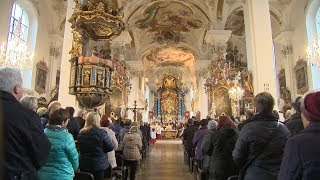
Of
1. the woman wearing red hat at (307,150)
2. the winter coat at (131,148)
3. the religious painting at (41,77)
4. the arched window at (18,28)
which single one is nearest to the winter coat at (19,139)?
the woman wearing red hat at (307,150)

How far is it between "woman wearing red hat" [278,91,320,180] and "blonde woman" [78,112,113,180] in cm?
240

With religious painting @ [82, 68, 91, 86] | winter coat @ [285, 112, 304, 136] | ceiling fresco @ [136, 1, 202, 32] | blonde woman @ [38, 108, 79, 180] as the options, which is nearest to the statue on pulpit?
ceiling fresco @ [136, 1, 202, 32]

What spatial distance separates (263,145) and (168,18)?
1668 centimetres

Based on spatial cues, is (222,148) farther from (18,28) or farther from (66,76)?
(18,28)

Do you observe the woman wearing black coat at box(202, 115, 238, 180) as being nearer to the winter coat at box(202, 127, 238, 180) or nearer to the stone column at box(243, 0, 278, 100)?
the winter coat at box(202, 127, 238, 180)

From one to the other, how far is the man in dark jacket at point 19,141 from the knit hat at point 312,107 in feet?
5.24

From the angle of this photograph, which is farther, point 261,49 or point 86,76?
point 261,49

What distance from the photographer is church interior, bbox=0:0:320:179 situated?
304 inches

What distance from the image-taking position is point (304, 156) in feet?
4.83

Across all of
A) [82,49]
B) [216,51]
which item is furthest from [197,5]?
[82,49]

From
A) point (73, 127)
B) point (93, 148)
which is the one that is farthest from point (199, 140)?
point (93, 148)

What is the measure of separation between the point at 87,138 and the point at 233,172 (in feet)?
6.45

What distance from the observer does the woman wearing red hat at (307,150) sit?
1460mm

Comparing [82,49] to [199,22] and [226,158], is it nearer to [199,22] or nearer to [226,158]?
[226,158]
